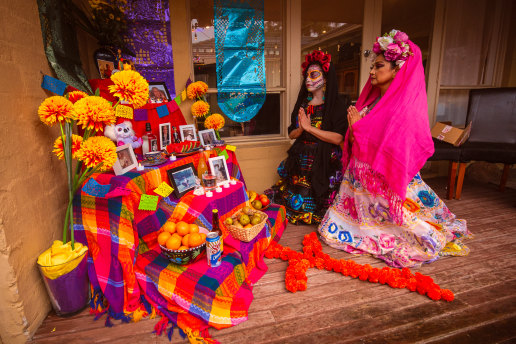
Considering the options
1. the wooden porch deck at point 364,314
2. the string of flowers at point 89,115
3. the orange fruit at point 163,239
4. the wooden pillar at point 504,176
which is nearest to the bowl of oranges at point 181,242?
the orange fruit at point 163,239

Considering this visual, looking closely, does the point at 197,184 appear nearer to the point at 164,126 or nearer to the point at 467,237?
the point at 164,126

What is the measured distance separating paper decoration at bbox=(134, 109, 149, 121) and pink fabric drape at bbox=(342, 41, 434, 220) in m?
1.71

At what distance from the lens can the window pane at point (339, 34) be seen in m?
3.10

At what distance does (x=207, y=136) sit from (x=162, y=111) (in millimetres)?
436

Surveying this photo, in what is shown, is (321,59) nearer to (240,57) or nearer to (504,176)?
(240,57)

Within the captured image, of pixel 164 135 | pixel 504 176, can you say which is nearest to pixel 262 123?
pixel 164 135

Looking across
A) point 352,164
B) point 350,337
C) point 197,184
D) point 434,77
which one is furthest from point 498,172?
point 197,184

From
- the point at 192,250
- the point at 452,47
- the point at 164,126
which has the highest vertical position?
the point at 452,47

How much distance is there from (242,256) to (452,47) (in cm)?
418

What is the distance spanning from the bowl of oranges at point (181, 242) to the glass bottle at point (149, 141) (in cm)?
67

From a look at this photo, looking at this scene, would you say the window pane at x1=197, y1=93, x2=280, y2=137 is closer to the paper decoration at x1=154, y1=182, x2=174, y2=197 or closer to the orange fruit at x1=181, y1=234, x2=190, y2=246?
the paper decoration at x1=154, y1=182, x2=174, y2=197

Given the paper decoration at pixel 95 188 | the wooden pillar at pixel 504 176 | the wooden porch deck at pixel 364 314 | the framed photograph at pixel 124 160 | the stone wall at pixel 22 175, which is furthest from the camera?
the wooden pillar at pixel 504 176

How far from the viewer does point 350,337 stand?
4.68 ft

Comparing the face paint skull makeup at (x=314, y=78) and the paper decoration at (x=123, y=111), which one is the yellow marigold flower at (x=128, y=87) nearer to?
the paper decoration at (x=123, y=111)
